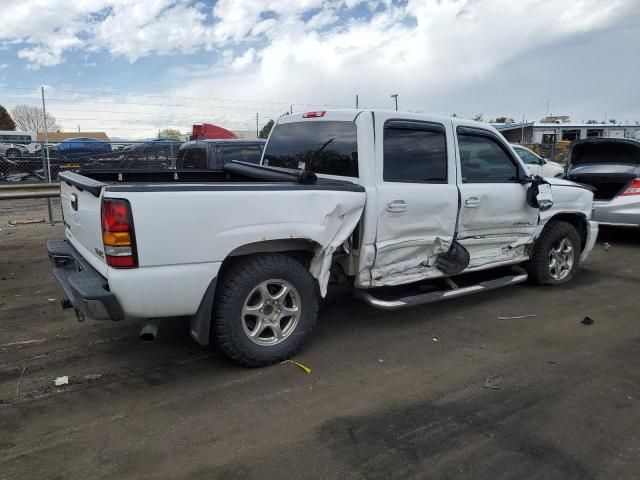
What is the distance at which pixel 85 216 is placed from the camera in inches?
145

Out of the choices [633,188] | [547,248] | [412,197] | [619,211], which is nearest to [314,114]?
[412,197]

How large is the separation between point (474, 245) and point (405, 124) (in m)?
1.44

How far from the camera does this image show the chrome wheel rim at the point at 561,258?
604 cm

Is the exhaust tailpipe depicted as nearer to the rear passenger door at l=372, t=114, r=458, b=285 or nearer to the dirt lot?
the dirt lot

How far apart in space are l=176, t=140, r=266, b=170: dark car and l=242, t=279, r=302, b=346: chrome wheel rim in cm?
523

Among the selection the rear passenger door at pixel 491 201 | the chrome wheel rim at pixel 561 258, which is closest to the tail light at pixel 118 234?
the rear passenger door at pixel 491 201

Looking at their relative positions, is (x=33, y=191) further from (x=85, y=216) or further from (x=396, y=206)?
(x=396, y=206)

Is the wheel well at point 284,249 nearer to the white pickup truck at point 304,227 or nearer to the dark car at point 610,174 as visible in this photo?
the white pickup truck at point 304,227

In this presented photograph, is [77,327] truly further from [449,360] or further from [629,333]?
[629,333]

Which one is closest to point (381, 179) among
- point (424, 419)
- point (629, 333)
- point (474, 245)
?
point (474, 245)

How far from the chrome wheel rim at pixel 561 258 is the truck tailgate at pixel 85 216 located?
15.9 ft

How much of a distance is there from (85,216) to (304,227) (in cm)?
157

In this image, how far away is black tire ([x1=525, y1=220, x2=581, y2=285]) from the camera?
5848mm

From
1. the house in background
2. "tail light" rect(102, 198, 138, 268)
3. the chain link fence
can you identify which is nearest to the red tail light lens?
"tail light" rect(102, 198, 138, 268)
